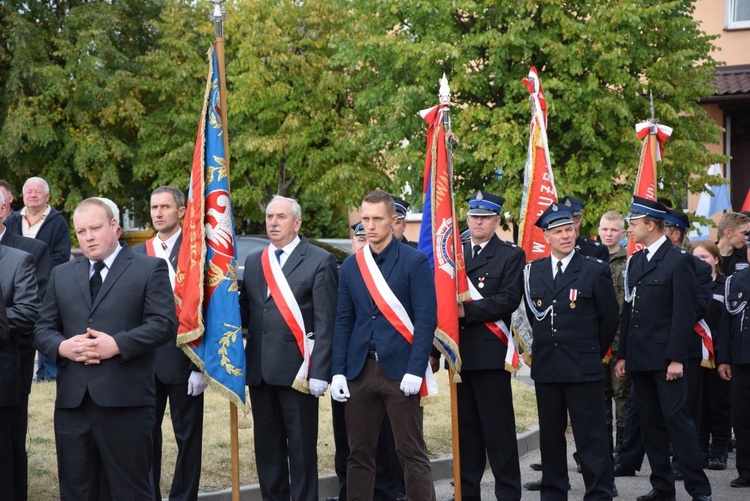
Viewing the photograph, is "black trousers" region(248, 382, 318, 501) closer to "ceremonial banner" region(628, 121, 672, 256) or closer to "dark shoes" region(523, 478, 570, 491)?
"dark shoes" region(523, 478, 570, 491)

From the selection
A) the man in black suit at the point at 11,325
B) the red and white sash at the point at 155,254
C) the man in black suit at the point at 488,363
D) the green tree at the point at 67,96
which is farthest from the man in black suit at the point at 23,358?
the green tree at the point at 67,96

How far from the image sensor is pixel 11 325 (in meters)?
6.13

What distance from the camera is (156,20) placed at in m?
26.8

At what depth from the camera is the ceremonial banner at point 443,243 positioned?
7.33m

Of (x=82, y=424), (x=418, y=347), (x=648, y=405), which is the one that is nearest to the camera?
(x=82, y=424)

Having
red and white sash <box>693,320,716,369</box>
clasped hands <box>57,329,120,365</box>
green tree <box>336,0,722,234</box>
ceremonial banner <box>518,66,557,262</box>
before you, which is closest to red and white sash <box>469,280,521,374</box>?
ceremonial banner <box>518,66,557,262</box>

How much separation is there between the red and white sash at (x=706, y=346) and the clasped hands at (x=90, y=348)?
17.7 feet

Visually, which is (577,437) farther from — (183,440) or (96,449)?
(96,449)

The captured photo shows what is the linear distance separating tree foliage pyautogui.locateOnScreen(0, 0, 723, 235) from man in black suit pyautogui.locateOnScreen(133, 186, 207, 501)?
404 inches

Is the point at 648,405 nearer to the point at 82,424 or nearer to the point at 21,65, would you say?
the point at 82,424

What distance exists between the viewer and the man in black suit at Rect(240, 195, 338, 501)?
6.95 metres

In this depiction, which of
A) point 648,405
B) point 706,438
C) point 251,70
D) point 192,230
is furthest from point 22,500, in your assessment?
point 251,70

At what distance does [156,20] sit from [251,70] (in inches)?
149

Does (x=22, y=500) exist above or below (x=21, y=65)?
below
